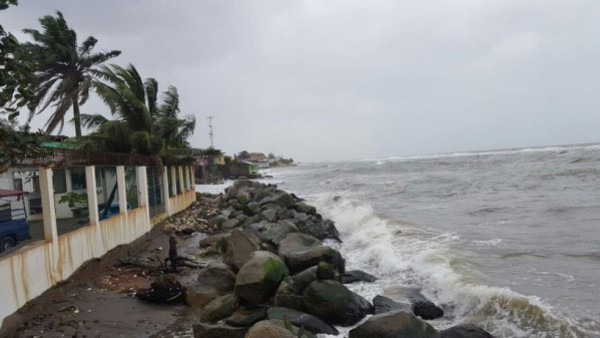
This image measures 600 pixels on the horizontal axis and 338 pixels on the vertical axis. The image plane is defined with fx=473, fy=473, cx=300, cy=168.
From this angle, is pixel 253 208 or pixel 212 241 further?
pixel 253 208

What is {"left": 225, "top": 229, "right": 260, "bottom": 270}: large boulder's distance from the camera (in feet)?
31.7

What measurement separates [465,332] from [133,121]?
14864 mm

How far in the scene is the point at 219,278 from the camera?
875 centimetres

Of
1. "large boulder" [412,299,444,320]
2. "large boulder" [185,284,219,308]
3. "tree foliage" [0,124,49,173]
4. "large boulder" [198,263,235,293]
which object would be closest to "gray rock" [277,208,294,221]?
"large boulder" [198,263,235,293]

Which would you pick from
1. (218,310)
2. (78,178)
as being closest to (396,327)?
(218,310)

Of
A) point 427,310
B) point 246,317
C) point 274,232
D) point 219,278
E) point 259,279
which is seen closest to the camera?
point 246,317

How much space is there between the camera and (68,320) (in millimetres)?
6996

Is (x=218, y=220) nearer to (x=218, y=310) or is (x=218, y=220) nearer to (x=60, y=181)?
(x=60, y=181)

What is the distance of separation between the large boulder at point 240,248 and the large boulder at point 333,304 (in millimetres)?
2653

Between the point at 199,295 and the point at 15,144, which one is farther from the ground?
the point at 15,144

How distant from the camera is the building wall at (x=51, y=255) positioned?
21.3 feet

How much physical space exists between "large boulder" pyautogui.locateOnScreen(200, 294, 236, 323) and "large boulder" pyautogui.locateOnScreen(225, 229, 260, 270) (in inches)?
81.8

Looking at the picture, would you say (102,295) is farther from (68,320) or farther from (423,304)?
(423,304)

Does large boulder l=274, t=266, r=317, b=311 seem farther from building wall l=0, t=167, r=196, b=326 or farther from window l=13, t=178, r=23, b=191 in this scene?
window l=13, t=178, r=23, b=191
